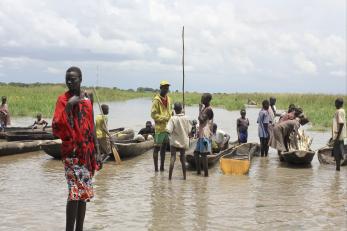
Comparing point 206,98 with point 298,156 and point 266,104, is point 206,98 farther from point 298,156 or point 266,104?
point 266,104

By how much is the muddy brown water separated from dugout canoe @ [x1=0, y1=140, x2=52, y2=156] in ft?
3.46

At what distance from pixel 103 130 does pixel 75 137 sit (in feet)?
19.0

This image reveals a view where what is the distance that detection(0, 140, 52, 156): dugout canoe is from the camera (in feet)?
38.1

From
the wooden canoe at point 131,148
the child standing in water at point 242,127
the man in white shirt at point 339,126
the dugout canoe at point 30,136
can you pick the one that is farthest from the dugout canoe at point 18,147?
the man in white shirt at point 339,126

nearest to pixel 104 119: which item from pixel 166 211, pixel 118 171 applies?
pixel 118 171

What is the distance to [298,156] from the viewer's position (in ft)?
35.2

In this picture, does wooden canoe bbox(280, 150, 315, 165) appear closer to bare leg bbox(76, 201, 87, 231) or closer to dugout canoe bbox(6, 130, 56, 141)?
dugout canoe bbox(6, 130, 56, 141)

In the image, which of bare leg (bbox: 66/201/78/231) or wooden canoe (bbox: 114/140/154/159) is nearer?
bare leg (bbox: 66/201/78/231)

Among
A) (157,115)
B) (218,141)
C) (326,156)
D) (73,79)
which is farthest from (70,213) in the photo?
(326,156)

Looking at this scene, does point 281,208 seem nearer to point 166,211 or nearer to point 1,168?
point 166,211

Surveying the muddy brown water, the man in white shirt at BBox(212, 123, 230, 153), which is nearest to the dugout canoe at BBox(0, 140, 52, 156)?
the muddy brown water

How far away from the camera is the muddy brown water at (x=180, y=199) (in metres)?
5.72

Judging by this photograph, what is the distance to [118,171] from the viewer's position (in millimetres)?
9789

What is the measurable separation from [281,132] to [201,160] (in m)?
2.39
